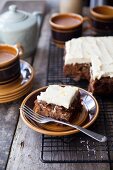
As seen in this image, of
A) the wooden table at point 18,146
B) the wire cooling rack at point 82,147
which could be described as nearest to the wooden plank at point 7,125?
the wooden table at point 18,146

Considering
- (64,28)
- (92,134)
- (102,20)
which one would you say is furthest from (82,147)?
(102,20)

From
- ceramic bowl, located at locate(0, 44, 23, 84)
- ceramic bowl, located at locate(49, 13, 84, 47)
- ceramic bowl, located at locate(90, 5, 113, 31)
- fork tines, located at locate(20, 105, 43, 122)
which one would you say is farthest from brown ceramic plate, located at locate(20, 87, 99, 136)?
ceramic bowl, located at locate(90, 5, 113, 31)

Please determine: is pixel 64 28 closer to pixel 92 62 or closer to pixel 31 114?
pixel 92 62

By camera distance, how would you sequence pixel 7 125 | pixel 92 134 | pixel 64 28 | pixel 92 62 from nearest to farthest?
pixel 92 134, pixel 7 125, pixel 92 62, pixel 64 28

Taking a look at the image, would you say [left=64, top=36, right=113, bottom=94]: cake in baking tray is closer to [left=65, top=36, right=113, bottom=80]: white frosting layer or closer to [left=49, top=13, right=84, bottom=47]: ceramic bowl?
[left=65, top=36, right=113, bottom=80]: white frosting layer

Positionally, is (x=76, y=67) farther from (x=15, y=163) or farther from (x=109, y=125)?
(x=15, y=163)

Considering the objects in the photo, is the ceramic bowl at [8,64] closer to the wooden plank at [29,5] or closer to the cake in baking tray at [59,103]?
the cake in baking tray at [59,103]

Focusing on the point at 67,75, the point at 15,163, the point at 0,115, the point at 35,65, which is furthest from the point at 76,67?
the point at 15,163

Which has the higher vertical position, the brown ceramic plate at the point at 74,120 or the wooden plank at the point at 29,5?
the brown ceramic plate at the point at 74,120
